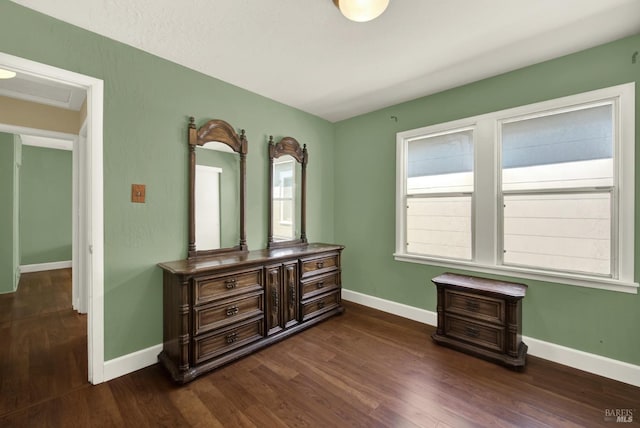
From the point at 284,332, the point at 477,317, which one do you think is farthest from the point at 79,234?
the point at 477,317

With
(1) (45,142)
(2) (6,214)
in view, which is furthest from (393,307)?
(1) (45,142)

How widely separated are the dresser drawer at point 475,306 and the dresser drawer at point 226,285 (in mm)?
1813

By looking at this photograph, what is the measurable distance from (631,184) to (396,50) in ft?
6.73

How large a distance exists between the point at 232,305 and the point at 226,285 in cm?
Answer: 19

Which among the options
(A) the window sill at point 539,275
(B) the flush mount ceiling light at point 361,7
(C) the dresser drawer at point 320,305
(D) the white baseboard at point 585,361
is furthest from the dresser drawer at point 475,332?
(B) the flush mount ceiling light at point 361,7

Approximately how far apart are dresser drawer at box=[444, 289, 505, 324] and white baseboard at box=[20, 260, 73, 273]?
737 cm

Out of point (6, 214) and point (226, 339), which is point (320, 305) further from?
point (6, 214)

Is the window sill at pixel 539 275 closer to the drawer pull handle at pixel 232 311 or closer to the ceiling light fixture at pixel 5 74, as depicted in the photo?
the drawer pull handle at pixel 232 311

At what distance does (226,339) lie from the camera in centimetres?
224

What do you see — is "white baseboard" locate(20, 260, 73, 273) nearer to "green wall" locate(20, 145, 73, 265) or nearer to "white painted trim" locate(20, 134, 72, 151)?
"green wall" locate(20, 145, 73, 265)

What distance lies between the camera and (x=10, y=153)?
3996 millimetres

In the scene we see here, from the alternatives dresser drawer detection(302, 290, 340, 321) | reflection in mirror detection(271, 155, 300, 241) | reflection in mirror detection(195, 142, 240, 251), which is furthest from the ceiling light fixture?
dresser drawer detection(302, 290, 340, 321)

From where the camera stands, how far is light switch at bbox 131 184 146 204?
217 centimetres

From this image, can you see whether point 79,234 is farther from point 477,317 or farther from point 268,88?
point 477,317
